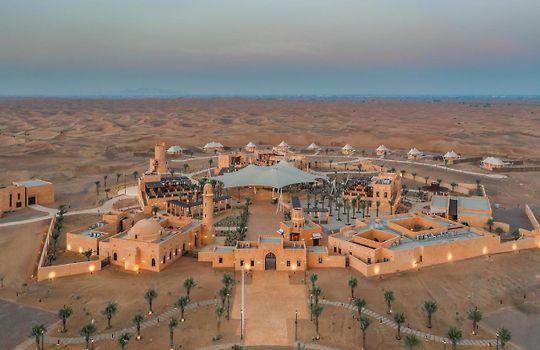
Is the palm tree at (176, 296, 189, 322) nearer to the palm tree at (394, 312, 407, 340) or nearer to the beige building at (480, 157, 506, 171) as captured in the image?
the palm tree at (394, 312, 407, 340)

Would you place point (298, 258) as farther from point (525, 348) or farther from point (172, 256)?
point (525, 348)

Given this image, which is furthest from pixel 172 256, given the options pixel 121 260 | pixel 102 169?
pixel 102 169

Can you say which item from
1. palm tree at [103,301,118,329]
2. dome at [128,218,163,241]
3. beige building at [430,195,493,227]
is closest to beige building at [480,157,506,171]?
beige building at [430,195,493,227]

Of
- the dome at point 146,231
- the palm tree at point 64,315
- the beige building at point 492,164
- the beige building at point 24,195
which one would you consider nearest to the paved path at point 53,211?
the beige building at point 24,195

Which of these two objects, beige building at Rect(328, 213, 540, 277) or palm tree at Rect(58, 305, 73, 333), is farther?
beige building at Rect(328, 213, 540, 277)

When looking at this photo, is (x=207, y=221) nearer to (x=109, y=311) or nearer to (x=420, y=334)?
(x=109, y=311)

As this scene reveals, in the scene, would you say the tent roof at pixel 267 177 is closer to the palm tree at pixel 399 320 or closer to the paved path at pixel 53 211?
the paved path at pixel 53 211
